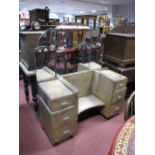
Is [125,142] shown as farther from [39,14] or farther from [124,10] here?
[124,10]

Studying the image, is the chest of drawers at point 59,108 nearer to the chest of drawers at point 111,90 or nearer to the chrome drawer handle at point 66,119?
the chrome drawer handle at point 66,119

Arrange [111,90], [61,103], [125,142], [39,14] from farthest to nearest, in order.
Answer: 1. [39,14]
2. [111,90]
3. [61,103]
4. [125,142]

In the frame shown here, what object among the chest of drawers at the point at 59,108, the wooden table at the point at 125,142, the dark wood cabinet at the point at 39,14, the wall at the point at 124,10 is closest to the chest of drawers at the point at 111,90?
the chest of drawers at the point at 59,108

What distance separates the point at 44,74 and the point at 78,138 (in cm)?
93

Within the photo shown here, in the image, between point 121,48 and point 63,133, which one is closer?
point 63,133

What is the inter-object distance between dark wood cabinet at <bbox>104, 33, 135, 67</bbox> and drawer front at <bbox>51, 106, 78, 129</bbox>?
1.22 metres

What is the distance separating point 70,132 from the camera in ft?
5.90

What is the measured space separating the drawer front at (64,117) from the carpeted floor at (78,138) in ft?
0.94

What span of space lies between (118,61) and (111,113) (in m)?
0.84

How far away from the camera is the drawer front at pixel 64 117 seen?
1.60 m

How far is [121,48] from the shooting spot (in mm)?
2432

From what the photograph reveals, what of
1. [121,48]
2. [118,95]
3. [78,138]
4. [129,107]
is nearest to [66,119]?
[78,138]
